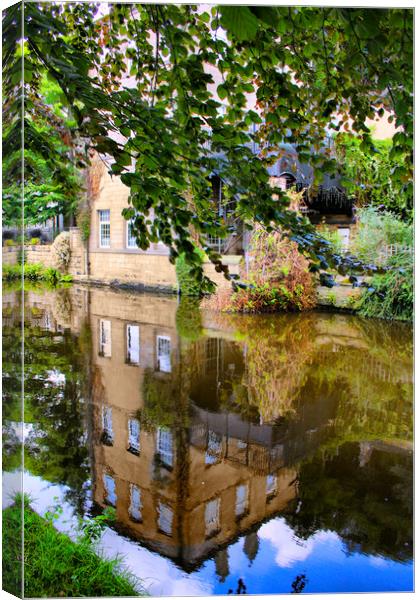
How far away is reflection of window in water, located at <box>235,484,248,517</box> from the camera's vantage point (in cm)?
224

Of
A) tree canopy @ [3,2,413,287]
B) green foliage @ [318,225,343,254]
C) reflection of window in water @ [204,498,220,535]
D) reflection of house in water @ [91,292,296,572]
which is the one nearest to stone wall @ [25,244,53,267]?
reflection of house in water @ [91,292,296,572]

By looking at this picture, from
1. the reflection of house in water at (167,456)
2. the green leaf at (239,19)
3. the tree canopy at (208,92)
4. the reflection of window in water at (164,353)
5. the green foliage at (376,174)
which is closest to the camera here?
the green leaf at (239,19)

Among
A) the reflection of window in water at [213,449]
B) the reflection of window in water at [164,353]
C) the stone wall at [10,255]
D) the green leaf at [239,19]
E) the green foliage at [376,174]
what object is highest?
the green leaf at [239,19]

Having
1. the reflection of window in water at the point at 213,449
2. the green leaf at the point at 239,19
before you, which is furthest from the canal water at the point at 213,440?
the green leaf at the point at 239,19

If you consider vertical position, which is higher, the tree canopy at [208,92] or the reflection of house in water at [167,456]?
the tree canopy at [208,92]

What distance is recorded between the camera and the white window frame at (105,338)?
2.23m

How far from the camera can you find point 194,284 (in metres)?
2.08

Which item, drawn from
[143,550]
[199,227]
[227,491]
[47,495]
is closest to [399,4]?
[199,227]

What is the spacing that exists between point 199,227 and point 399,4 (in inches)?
42.5

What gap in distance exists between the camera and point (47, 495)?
235 centimetres

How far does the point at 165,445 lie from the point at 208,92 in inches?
60.8

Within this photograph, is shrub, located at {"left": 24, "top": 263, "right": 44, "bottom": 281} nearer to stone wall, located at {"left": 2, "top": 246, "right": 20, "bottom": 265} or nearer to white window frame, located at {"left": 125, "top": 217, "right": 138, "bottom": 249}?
stone wall, located at {"left": 2, "top": 246, "right": 20, "bottom": 265}

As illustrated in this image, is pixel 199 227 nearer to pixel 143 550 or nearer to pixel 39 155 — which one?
pixel 39 155

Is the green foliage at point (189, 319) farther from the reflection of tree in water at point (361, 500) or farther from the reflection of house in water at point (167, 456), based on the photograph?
the reflection of tree in water at point (361, 500)
